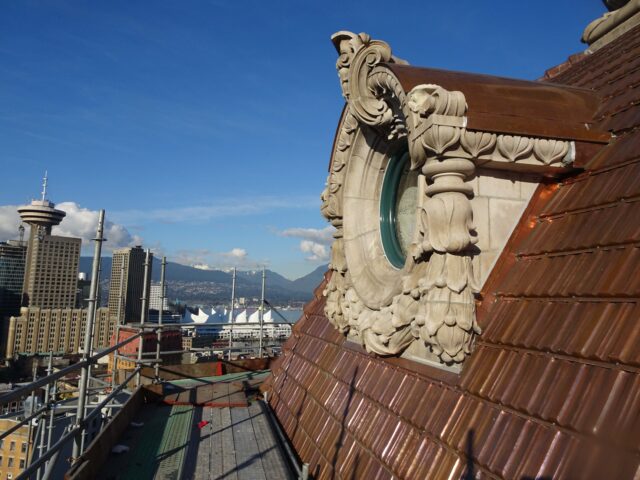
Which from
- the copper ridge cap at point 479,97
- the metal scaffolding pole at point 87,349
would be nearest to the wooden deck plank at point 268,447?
the metal scaffolding pole at point 87,349

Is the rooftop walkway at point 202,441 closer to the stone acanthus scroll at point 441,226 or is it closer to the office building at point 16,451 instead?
the office building at point 16,451

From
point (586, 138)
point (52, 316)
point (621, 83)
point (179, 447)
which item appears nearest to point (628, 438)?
point (586, 138)

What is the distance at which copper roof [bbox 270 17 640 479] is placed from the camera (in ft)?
9.78

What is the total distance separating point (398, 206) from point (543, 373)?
3.96 m

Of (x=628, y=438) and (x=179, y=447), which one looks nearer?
(x=628, y=438)

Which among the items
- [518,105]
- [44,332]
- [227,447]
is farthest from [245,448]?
[44,332]

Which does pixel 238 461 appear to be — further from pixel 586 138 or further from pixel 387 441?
pixel 586 138

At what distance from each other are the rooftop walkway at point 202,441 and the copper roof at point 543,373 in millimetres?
918

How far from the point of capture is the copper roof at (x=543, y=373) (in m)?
2.98

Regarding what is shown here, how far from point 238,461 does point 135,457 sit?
1.50m

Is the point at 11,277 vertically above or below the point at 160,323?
below

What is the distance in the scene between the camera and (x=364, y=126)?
22.8 feet

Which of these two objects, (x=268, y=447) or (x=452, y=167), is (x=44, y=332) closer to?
(x=268, y=447)

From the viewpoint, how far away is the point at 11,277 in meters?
169
